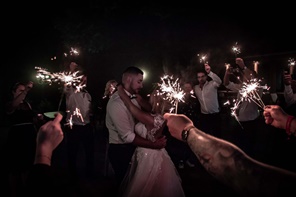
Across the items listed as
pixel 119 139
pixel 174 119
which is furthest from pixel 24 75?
pixel 174 119

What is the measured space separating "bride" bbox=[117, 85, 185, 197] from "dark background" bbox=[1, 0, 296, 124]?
1117cm

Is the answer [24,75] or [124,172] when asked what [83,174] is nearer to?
[124,172]

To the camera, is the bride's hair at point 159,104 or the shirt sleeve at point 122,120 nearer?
the shirt sleeve at point 122,120

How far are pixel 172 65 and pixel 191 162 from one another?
10135 millimetres

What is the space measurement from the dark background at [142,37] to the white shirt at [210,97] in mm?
6753

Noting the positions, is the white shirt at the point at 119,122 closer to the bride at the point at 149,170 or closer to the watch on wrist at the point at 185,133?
the bride at the point at 149,170

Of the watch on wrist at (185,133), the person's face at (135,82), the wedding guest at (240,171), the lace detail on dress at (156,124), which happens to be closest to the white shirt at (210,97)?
the person's face at (135,82)

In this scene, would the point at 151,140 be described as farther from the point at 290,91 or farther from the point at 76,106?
the point at 290,91

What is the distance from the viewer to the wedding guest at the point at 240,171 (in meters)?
1.18

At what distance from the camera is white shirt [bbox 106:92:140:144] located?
3.97 meters

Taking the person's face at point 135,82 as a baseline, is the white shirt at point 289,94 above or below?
below

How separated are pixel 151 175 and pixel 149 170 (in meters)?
0.08

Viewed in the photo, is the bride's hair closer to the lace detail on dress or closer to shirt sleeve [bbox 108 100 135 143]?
the lace detail on dress

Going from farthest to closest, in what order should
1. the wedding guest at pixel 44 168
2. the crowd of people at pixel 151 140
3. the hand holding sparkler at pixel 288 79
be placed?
the hand holding sparkler at pixel 288 79 < the wedding guest at pixel 44 168 < the crowd of people at pixel 151 140
